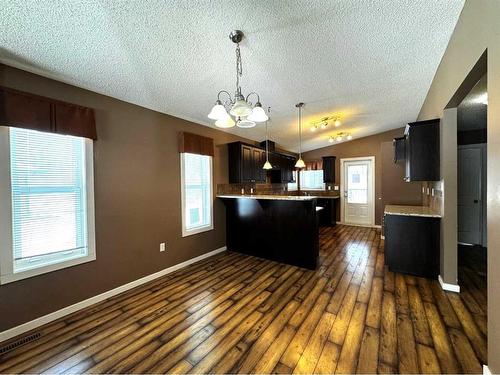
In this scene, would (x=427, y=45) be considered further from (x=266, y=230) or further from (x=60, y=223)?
(x=60, y=223)

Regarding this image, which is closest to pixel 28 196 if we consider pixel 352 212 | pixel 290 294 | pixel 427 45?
pixel 290 294

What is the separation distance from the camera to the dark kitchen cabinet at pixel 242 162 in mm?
4453

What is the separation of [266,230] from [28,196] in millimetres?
3146

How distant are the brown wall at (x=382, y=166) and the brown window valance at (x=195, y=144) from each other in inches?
162

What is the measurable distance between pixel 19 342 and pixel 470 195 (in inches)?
285

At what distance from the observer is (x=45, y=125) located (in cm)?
214

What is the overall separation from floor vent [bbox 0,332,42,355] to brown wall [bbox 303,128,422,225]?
235 inches

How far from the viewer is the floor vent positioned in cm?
180

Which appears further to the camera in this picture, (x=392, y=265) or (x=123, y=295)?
(x=392, y=265)

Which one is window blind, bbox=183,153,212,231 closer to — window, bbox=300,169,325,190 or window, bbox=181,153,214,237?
window, bbox=181,153,214,237

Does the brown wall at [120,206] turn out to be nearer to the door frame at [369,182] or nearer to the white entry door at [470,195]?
the door frame at [369,182]

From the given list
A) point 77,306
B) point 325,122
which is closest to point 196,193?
point 77,306

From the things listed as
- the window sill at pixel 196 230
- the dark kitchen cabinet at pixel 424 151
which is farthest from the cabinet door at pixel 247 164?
the dark kitchen cabinet at pixel 424 151

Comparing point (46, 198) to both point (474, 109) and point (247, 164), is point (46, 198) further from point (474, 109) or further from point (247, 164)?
point (474, 109)
